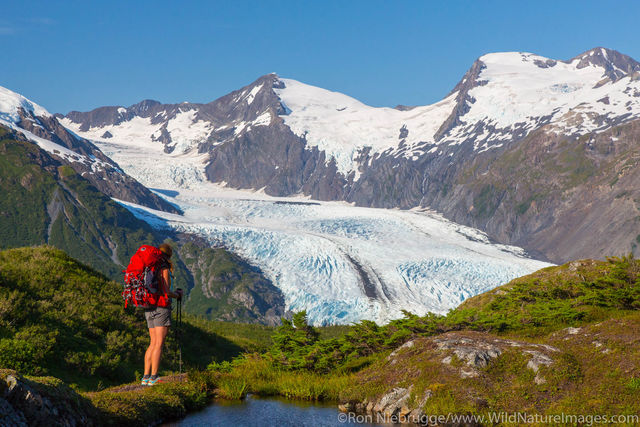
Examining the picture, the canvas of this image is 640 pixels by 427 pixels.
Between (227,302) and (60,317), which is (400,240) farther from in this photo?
(60,317)

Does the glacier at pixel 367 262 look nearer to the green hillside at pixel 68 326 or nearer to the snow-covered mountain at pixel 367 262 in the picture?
the snow-covered mountain at pixel 367 262

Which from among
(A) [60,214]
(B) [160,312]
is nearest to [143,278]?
(B) [160,312]

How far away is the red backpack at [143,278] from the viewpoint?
12352 mm

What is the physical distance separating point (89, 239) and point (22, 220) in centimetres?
1420

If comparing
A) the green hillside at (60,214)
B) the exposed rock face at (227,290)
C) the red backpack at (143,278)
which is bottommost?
the exposed rock face at (227,290)

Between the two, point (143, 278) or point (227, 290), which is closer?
point (143, 278)

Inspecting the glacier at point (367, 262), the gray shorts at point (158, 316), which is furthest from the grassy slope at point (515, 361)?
the glacier at point (367, 262)

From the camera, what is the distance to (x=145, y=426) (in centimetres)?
1069

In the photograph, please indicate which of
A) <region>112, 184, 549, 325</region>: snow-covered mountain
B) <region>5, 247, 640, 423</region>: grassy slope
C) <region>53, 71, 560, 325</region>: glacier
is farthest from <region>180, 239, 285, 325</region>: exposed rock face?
<region>5, 247, 640, 423</region>: grassy slope

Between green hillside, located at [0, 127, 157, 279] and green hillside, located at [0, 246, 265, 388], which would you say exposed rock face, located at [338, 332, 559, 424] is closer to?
green hillside, located at [0, 246, 265, 388]

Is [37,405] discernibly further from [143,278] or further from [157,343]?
[157,343]

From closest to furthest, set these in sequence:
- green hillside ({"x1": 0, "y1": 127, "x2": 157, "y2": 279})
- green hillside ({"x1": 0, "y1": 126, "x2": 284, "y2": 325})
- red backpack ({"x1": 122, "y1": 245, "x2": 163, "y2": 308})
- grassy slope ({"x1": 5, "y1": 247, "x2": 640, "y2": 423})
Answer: grassy slope ({"x1": 5, "y1": 247, "x2": 640, "y2": 423}) < red backpack ({"x1": 122, "y1": 245, "x2": 163, "y2": 308}) < green hillside ({"x1": 0, "y1": 126, "x2": 284, "y2": 325}) < green hillside ({"x1": 0, "y1": 127, "x2": 157, "y2": 279})

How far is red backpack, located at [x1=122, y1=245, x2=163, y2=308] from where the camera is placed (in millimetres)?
12352

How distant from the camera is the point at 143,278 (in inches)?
488
